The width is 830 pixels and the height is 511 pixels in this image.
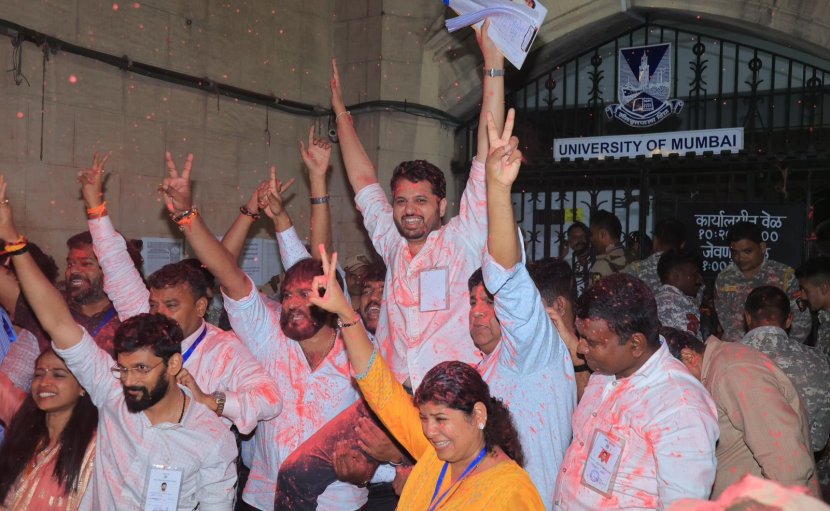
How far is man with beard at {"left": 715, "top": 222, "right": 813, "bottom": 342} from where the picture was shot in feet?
19.9

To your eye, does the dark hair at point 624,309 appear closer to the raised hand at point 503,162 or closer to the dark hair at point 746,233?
the raised hand at point 503,162

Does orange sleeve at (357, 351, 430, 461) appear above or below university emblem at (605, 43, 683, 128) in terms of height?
below

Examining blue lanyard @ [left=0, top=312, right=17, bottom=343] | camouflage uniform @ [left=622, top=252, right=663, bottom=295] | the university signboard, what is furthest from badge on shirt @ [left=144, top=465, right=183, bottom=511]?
the university signboard

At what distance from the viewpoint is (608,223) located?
6848 millimetres

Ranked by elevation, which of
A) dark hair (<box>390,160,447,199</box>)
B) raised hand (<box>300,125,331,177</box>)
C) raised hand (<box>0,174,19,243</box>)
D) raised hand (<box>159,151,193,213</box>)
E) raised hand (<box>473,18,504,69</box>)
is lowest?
raised hand (<box>0,174,19,243</box>)

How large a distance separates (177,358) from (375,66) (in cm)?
514

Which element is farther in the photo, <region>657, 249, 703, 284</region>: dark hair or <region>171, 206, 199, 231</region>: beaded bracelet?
<region>657, 249, 703, 284</region>: dark hair

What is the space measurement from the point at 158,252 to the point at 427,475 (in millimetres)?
4410

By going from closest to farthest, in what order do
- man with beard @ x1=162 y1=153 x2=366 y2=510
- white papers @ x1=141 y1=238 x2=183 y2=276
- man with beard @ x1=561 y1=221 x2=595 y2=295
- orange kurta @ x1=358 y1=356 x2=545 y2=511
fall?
orange kurta @ x1=358 y1=356 x2=545 y2=511, man with beard @ x1=162 y1=153 x2=366 y2=510, white papers @ x1=141 y1=238 x2=183 y2=276, man with beard @ x1=561 y1=221 x2=595 y2=295

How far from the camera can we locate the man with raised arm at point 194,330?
139 inches

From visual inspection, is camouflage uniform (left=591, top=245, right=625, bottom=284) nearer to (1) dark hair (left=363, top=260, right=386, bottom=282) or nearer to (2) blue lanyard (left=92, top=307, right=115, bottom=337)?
(1) dark hair (left=363, top=260, right=386, bottom=282)

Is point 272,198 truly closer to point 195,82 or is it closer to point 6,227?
point 6,227

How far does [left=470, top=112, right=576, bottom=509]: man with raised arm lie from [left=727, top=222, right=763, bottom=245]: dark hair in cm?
343

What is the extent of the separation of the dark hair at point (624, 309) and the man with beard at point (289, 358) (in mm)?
1461
